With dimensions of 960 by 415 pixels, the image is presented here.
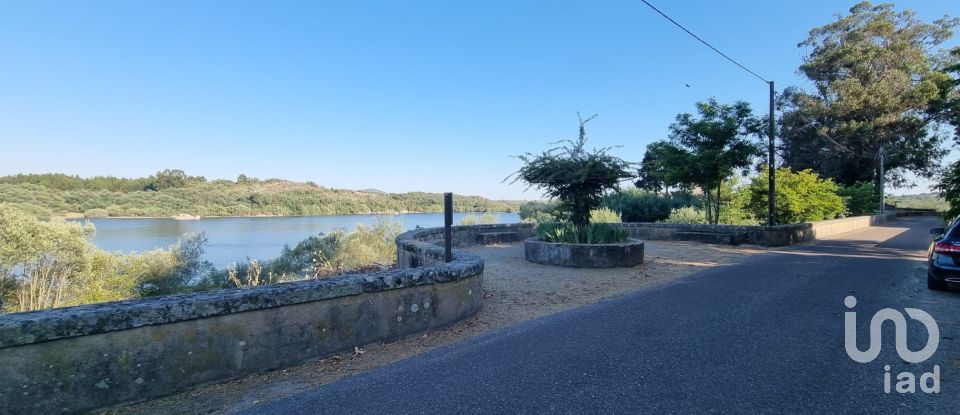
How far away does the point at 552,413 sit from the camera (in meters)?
2.91

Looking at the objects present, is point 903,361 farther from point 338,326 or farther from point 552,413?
point 338,326

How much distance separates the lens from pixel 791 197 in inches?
790

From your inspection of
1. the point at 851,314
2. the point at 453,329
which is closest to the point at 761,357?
the point at 851,314

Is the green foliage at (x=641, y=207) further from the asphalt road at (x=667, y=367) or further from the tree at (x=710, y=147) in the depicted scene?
the asphalt road at (x=667, y=367)

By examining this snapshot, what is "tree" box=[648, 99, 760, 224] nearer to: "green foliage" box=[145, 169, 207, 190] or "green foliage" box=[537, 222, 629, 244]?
"green foliage" box=[537, 222, 629, 244]

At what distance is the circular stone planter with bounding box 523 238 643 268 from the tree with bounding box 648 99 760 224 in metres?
8.49

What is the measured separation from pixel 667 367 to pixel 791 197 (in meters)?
20.8

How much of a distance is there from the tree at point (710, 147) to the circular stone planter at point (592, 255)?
849cm

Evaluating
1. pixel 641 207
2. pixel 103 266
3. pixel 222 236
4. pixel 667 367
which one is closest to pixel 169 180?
pixel 222 236

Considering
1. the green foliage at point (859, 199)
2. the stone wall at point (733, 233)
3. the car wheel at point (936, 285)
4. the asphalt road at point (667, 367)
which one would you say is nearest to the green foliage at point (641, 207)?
the stone wall at point (733, 233)

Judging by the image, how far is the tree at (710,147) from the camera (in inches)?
670

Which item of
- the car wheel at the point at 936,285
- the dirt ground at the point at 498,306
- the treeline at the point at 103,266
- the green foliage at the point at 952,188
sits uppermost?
the green foliage at the point at 952,188

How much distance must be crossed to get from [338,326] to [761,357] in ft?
12.7

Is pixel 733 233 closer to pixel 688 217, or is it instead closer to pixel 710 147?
pixel 710 147
